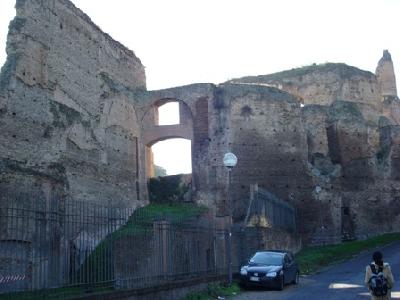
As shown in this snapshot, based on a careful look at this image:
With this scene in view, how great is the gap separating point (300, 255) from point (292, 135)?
347 inches

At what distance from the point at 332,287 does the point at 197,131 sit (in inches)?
641

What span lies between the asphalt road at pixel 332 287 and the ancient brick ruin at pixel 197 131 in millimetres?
8881

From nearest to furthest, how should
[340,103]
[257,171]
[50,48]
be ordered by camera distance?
[50,48] → [257,171] → [340,103]

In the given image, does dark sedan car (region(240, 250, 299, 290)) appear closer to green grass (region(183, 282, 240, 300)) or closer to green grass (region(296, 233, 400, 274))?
green grass (region(183, 282, 240, 300))

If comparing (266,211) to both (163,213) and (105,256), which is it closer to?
(163,213)

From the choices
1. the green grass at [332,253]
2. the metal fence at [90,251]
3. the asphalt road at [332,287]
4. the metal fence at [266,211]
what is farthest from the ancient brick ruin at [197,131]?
the asphalt road at [332,287]

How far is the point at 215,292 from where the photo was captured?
556 inches

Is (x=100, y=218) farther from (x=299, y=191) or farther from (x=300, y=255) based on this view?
(x=299, y=191)

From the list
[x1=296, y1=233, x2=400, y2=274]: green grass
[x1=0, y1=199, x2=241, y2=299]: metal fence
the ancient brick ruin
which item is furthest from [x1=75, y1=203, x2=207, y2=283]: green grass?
[x1=296, y1=233, x2=400, y2=274]: green grass

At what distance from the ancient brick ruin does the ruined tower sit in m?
3.97

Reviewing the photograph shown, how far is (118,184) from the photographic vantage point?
90.6ft

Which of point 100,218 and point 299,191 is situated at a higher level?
point 299,191

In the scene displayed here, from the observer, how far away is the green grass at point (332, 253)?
2159 centimetres

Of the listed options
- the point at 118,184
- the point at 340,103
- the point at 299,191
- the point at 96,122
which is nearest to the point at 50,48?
the point at 96,122
